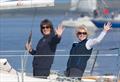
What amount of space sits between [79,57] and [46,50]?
525 millimetres

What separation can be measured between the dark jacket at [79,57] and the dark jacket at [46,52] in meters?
0.29

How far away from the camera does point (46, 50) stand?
925 cm

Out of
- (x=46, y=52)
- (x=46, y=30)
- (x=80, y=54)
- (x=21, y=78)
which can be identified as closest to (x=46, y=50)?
(x=46, y=52)

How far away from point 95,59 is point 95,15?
4042 centimetres

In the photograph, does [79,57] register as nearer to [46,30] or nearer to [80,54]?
[80,54]

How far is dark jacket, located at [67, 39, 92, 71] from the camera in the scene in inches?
356

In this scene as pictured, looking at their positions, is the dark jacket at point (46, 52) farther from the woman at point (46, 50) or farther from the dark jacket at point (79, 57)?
the dark jacket at point (79, 57)

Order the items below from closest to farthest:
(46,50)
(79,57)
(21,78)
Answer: (21,78) → (79,57) → (46,50)

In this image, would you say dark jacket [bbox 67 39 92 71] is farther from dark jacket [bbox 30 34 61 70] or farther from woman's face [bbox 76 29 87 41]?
dark jacket [bbox 30 34 61 70]

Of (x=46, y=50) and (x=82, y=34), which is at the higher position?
(x=82, y=34)

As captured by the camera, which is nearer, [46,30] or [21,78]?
[21,78]

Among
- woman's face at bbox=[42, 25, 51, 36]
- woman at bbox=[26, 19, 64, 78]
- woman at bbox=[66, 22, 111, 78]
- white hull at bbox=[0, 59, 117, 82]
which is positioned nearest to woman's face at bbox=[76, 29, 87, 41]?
woman at bbox=[66, 22, 111, 78]

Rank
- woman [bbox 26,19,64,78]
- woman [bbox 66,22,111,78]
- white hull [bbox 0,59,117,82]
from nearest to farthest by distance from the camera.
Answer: white hull [bbox 0,59,117,82]
woman [bbox 66,22,111,78]
woman [bbox 26,19,64,78]

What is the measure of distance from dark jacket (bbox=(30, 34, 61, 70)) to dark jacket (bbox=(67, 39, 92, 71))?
0.96 feet
